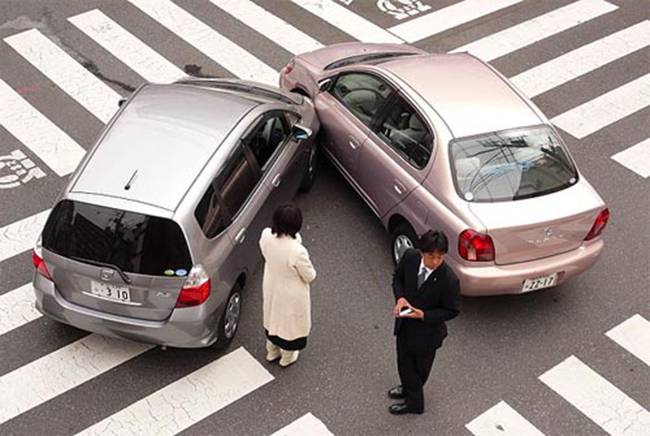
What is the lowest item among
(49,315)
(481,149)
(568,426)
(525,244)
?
(568,426)

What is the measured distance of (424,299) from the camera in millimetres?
6141

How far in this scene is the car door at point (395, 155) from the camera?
26.5ft

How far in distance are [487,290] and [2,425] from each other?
417 cm

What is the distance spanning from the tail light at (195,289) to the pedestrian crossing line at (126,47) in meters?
5.04

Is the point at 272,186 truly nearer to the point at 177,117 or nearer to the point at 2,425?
the point at 177,117

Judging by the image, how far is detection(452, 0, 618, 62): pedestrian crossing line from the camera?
40.5 feet

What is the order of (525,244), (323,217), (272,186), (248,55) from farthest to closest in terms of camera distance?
(248,55) → (323,217) → (272,186) → (525,244)

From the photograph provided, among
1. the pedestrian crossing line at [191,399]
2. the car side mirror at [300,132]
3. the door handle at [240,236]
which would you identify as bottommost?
the pedestrian crossing line at [191,399]

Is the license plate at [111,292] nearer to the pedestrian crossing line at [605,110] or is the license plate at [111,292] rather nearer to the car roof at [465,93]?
the car roof at [465,93]

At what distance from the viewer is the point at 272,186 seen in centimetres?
820

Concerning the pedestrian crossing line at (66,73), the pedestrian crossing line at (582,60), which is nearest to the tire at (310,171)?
the pedestrian crossing line at (66,73)

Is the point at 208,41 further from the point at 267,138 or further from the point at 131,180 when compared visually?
the point at 131,180

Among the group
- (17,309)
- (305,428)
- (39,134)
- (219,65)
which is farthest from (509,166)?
(39,134)

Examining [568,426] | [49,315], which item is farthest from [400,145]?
[49,315]
